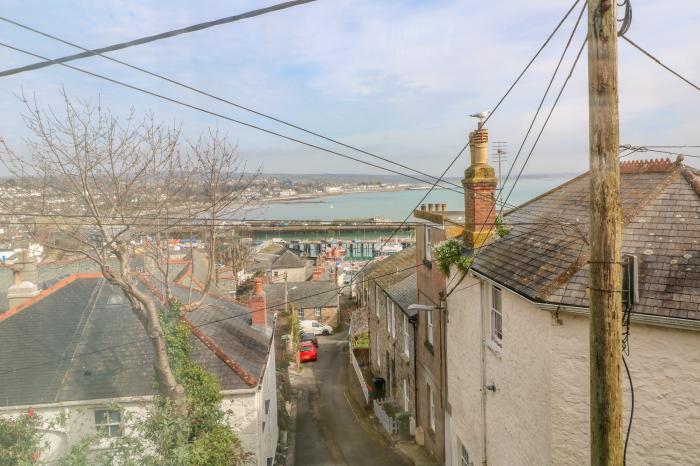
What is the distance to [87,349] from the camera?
51.4 ft

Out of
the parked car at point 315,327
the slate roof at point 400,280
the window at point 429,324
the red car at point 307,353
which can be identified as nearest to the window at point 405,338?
the slate roof at point 400,280

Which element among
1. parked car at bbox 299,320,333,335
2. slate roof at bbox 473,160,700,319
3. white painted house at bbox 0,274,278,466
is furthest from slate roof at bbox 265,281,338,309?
slate roof at bbox 473,160,700,319

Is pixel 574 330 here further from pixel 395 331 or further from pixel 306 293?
pixel 306 293

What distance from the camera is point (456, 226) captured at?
531 inches

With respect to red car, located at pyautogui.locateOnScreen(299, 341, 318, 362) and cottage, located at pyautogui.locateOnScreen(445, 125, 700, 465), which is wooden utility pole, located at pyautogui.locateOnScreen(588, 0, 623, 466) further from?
red car, located at pyautogui.locateOnScreen(299, 341, 318, 362)

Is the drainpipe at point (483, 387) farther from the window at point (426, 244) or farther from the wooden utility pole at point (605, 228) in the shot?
the wooden utility pole at point (605, 228)

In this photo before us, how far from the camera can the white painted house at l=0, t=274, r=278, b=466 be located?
14.0m

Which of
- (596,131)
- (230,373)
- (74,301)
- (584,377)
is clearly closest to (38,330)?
(74,301)

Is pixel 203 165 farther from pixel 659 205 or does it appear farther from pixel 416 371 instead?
pixel 659 205

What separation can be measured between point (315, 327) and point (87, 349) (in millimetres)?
30819

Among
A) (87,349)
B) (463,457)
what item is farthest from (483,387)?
(87,349)

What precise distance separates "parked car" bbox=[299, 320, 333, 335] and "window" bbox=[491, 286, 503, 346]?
114 ft

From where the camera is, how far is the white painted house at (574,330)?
739cm

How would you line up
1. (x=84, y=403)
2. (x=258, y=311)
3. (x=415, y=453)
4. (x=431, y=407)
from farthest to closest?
(x=258, y=311) < (x=415, y=453) < (x=431, y=407) < (x=84, y=403)
